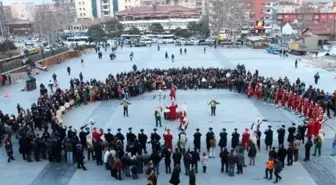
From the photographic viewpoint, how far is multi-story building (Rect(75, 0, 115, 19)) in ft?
392

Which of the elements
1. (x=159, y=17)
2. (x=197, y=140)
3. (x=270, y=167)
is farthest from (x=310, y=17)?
(x=270, y=167)

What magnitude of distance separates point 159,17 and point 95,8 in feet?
111

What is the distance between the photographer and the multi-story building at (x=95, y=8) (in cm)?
11938

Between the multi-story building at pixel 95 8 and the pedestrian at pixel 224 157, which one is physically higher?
the multi-story building at pixel 95 8

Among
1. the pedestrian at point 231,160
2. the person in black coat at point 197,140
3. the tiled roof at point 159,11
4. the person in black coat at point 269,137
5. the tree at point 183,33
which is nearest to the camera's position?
the pedestrian at point 231,160

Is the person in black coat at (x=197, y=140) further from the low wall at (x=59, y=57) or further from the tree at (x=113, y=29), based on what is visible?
the tree at (x=113, y=29)

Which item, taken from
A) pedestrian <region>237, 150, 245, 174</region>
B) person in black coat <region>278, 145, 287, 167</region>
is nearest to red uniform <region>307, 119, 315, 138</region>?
person in black coat <region>278, 145, 287, 167</region>

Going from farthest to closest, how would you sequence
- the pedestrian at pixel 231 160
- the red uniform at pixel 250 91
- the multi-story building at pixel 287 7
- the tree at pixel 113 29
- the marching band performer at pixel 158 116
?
1. the multi-story building at pixel 287 7
2. the tree at pixel 113 29
3. the red uniform at pixel 250 91
4. the marching band performer at pixel 158 116
5. the pedestrian at pixel 231 160

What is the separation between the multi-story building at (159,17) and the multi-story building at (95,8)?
22.7 metres

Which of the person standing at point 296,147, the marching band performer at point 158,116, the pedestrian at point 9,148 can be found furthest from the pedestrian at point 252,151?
the pedestrian at point 9,148

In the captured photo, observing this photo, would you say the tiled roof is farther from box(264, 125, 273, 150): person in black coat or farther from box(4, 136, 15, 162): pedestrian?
box(4, 136, 15, 162): pedestrian

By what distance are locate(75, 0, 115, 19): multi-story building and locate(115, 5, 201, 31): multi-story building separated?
2274 centimetres

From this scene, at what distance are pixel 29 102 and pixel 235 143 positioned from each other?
51.3 ft

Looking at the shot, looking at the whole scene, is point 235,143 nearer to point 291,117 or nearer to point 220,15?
point 291,117
